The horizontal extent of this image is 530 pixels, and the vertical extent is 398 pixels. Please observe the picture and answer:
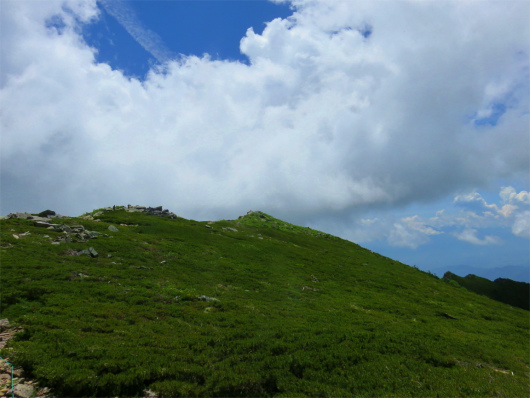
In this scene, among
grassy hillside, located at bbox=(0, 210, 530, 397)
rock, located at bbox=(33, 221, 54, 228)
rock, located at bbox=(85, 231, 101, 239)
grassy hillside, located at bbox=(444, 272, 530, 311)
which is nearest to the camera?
grassy hillside, located at bbox=(0, 210, 530, 397)

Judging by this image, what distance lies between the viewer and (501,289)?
94.3m

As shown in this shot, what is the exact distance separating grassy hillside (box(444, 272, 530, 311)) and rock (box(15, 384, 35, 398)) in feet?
341

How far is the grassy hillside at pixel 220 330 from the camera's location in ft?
45.8

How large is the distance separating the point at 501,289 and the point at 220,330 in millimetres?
117283

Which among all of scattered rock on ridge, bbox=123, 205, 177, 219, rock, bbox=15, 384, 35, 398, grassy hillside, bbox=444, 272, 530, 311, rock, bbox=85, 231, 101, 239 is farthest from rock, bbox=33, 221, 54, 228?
grassy hillside, bbox=444, 272, 530, 311

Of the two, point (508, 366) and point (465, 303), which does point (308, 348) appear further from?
point (465, 303)

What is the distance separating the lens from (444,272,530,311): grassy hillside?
8800cm

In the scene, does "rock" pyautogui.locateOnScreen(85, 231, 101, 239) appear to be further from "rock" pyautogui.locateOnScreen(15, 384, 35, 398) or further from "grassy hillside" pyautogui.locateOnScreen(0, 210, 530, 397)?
"rock" pyautogui.locateOnScreen(15, 384, 35, 398)

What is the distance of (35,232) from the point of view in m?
38.8

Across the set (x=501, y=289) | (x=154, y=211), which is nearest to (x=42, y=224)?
(x=154, y=211)

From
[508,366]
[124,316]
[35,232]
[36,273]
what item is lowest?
[508,366]

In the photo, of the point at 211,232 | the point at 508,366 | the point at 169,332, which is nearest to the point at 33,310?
the point at 169,332

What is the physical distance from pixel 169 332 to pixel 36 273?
54.7ft

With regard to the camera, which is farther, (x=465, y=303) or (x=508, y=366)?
(x=465, y=303)
